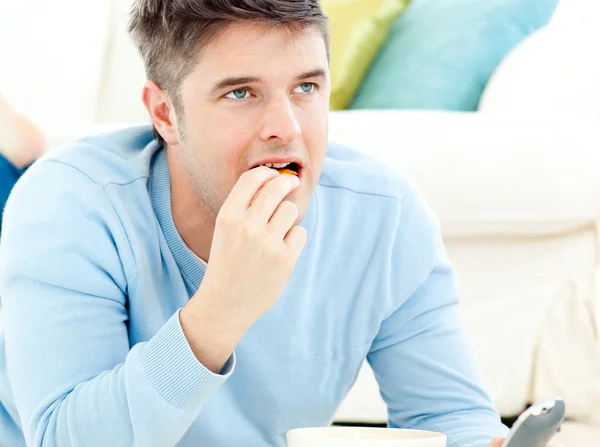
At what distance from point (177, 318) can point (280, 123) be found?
271 mm

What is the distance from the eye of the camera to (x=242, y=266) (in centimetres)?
98

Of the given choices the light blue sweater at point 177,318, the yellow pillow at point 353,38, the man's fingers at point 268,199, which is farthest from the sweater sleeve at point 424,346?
the yellow pillow at point 353,38

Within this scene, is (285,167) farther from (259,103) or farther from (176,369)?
(176,369)

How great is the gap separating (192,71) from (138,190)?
0.18 metres

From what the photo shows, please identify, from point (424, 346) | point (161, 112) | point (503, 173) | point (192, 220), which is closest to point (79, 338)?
point (192, 220)

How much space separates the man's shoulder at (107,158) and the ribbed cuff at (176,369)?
0.30 metres

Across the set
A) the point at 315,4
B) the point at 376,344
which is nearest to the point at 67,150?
the point at 315,4

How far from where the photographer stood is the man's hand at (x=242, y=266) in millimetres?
980

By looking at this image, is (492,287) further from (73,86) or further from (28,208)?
(73,86)

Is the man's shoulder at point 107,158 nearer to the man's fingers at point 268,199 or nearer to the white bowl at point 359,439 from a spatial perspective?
the man's fingers at point 268,199

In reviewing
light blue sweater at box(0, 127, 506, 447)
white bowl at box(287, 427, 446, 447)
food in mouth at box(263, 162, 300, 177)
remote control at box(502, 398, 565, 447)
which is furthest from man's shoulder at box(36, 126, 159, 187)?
remote control at box(502, 398, 565, 447)

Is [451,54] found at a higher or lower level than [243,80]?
lower

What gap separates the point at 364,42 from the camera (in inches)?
96.4

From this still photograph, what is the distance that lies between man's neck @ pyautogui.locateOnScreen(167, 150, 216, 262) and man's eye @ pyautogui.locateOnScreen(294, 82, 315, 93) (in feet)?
0.70
